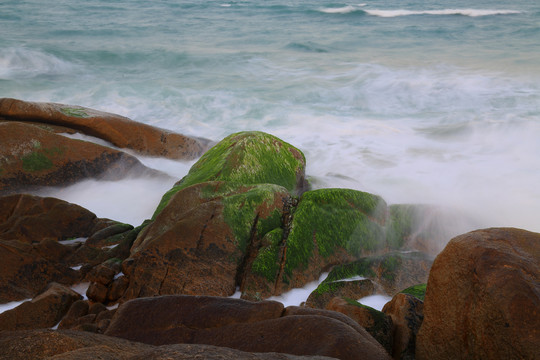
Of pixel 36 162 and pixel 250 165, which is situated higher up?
pixel 250 165

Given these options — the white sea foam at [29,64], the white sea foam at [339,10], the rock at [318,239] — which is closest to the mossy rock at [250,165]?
the rock at [318,239]

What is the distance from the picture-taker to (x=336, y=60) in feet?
59.8

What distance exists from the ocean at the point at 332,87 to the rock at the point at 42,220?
121 cm

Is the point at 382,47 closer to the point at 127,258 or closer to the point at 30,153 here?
the point at 30,153

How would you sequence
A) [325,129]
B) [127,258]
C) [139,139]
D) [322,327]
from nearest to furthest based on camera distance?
[322,327], [127,258], [139,139], [325,129]

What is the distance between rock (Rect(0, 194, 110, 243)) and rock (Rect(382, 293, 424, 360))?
135 inches

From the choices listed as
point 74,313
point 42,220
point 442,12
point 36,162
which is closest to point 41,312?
point 74,313

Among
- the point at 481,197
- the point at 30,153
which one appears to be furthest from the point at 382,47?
the point at 30,153

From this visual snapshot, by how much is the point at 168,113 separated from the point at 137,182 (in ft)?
17.7

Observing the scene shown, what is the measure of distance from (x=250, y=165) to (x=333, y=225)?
54.3 inches

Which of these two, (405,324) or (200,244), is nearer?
(405,324)

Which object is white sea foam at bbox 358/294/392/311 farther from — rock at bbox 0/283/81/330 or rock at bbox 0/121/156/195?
rock at bbox 0/121/156/195

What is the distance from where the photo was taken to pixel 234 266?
4.58 metres

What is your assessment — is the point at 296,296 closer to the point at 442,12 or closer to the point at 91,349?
the point at 91,349
